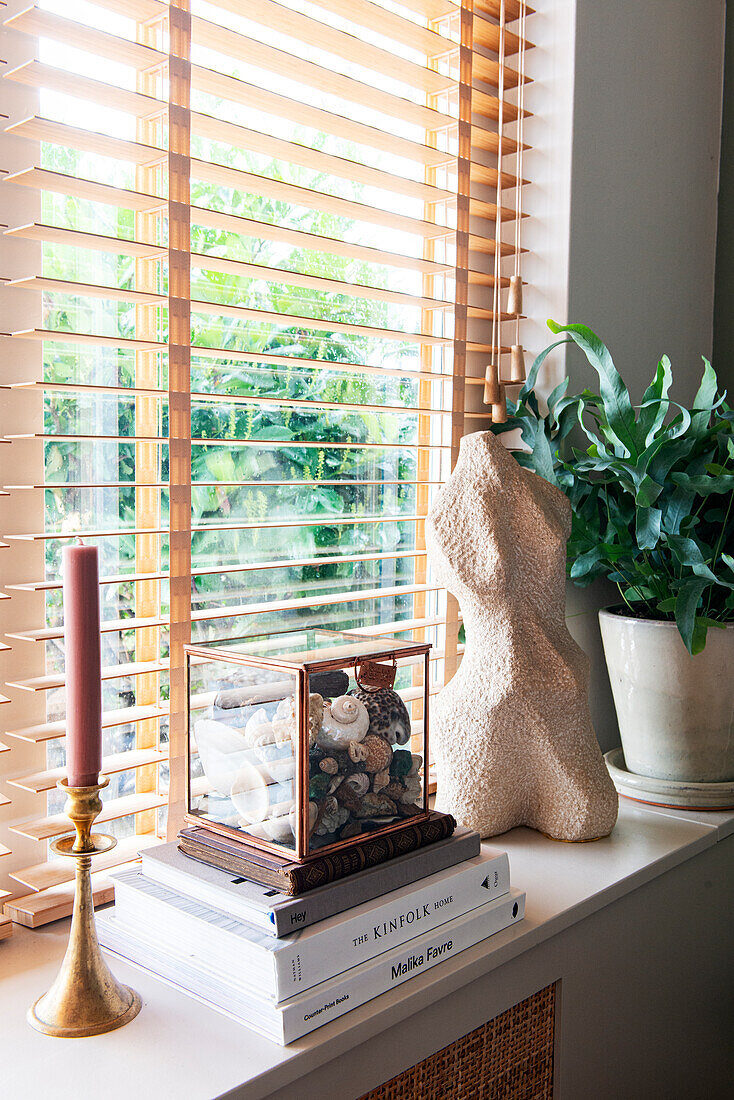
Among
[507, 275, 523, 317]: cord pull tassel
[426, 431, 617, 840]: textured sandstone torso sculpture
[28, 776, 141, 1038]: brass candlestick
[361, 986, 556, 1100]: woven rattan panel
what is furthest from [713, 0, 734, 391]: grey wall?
[28, 776, 141, 1038]: brass candlestick

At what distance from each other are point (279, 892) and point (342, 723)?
0.47 feet

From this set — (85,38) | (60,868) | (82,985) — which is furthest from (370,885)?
(85,38)

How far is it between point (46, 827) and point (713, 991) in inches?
37.5

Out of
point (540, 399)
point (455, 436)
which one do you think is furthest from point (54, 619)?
point (540, 399)

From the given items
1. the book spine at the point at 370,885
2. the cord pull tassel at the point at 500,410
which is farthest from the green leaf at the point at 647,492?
the book spine at the point at 370,885

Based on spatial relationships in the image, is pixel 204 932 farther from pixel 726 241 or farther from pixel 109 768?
pixel 726 241

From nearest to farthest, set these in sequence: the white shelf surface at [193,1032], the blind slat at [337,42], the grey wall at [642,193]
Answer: the white shelf surface at [193,1032], the blind slat at [337,42], the grey wall at [642,193]

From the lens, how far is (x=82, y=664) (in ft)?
2.24

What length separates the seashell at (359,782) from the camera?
790 millimetres

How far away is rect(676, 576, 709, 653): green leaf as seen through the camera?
112 cm

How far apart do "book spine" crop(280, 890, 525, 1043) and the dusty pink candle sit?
0.76ft

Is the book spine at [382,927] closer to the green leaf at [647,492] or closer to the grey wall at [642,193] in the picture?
the green leaf at [647,492]

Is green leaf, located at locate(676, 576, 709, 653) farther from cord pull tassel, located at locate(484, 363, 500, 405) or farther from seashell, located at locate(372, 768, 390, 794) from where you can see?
seashell, located at locate(372, 768, 390, 794)

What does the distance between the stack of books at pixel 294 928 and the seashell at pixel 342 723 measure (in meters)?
0.11
